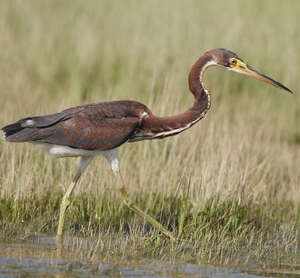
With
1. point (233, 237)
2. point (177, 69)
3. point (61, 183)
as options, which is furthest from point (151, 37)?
point (233, 237)

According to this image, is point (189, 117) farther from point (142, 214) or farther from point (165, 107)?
point (165, 107)

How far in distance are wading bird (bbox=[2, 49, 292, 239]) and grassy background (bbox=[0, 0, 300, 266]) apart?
1.65 ft

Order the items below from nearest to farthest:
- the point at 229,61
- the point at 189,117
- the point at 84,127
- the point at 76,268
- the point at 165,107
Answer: the point at 76,268 → the point at 84,127 → the point at 189,117 → the point at 229,61 → the point at 165,107

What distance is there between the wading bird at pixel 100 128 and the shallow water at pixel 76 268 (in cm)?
75

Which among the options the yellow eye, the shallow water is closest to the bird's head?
the yellow eye

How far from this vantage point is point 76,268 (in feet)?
17.3

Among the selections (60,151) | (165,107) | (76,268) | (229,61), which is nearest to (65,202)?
(60,151)

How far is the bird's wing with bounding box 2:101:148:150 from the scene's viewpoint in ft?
20.8

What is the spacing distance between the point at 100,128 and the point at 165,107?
2164 millimetres

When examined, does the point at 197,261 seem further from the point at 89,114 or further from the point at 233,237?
the point at 89,114

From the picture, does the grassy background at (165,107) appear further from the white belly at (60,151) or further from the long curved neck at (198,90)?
the long curved neck at (198,90)

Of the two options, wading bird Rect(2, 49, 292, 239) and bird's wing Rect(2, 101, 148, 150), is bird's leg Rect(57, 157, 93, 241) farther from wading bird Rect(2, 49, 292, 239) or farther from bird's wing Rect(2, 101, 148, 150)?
bird's wing Rect(2, 101, 148, 150)

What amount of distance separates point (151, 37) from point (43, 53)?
81.2 inches

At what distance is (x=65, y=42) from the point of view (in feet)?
43.7
